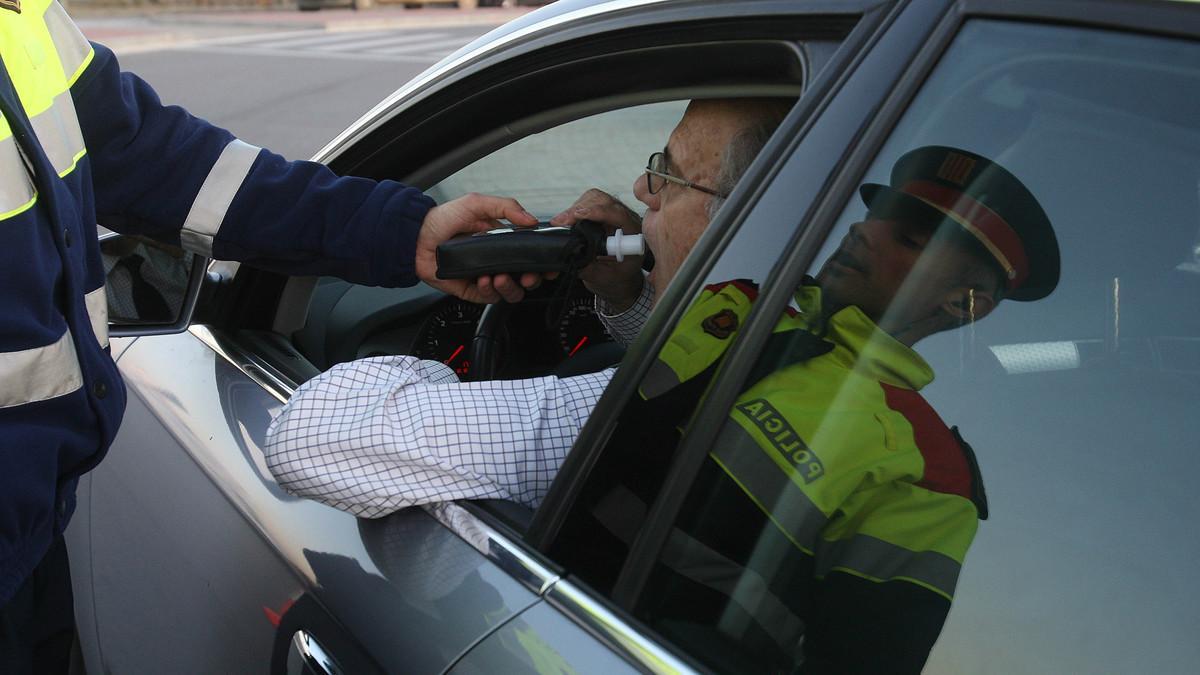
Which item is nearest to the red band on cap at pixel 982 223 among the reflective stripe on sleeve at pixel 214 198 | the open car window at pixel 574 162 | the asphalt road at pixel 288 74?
the reflective stripe on sleeve at pixel 214 198

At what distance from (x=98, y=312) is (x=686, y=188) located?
35.8 inches

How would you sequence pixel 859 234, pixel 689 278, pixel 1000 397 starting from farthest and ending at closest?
pixel 689 278
pixel 859 234
pixel 1000 397

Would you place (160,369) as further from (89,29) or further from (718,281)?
(89,29)

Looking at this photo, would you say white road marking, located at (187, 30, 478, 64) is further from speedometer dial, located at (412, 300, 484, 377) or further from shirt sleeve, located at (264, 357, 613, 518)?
shirt sleeve, located at (264, 357, 613, 518)

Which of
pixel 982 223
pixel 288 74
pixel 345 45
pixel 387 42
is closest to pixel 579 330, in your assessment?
pixel 982 223

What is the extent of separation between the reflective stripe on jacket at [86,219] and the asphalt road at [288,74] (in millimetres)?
6964

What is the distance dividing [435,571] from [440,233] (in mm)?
766

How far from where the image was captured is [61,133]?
151 centimetres

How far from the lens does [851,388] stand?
3.55 feet

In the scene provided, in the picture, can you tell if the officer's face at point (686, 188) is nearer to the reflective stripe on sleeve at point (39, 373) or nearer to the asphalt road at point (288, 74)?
the reflective stripe on sleeve at point (39, 373)

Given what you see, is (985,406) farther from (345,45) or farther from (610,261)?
(345,45)

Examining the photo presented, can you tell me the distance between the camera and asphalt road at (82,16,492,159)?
1022 cm

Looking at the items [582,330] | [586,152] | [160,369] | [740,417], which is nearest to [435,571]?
[740,417]

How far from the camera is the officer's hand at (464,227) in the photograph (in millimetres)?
1957
